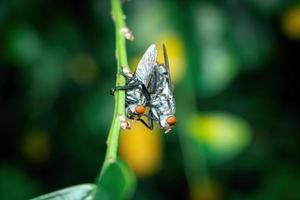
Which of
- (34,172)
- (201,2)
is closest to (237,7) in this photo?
(201,2)

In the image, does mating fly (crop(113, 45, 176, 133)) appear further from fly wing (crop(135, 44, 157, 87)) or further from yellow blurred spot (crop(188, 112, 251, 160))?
yellow blurred spot (crop(188, 112, 251, 160))


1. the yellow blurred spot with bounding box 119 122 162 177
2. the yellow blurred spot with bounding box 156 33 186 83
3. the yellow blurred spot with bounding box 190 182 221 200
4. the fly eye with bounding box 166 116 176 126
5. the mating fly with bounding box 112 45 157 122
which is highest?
the yellow blurred spot with bounding box 156 33 186 83

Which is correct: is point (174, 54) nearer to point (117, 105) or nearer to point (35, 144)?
point (35, 144)

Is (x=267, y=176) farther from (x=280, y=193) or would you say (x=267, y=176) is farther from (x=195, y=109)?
(x=195, y=109)

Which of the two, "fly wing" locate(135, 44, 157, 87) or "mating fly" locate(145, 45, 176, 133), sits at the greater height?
"fly wing" locate(135, 44, 157, 87)

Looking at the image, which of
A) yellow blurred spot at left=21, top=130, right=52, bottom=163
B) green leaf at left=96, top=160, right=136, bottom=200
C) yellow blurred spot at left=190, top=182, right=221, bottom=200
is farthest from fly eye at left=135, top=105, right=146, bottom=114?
yellow blurred spot at left=21, top=130, right=52, bottom=163

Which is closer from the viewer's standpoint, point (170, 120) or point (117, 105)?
point (117, 105)

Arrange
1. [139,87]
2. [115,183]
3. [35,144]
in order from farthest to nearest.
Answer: [35,144]
[139,87]
[115,183]

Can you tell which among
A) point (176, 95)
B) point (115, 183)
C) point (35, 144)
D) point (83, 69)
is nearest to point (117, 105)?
point (115, 183)
